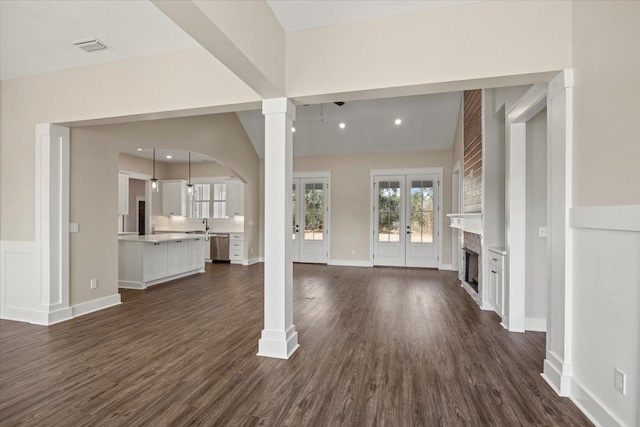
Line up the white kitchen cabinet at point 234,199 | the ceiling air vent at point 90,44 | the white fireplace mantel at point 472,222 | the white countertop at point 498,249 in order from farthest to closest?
the white kitchen cabinet at point 234,199 < the white fireplace mantel at point 472,222 < the white countertop at point 498,249 < the ceiling air vent at point 90,44

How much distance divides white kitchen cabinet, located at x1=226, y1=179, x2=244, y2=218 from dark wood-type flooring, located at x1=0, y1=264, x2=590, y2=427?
4.59 m

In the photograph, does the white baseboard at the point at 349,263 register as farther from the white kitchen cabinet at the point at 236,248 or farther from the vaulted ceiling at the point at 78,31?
the vaulted ceiling at the point at 78,31

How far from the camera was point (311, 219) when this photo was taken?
28.6 ft

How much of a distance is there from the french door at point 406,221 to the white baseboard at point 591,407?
5.68 meters

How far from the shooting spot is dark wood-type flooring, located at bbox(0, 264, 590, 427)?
2.13m

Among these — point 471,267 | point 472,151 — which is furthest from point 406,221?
point 472,151

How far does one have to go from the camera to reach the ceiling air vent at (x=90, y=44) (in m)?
3.17

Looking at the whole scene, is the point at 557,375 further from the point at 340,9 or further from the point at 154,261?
the point at 154,261

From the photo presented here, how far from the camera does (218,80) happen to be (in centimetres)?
306

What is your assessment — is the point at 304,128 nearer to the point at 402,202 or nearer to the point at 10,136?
the point at 402,202

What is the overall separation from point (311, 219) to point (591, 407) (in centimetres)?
701

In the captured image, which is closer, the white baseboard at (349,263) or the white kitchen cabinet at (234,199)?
the white baseboard at (349,263)

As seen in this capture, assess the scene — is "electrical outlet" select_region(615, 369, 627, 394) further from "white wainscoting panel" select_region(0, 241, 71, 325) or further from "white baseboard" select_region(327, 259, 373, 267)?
"white baseboard" select_region(327, 259, 373, 267)

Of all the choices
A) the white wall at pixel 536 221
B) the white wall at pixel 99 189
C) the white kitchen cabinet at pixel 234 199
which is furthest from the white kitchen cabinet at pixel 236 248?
the white wall at pixel 536 221
